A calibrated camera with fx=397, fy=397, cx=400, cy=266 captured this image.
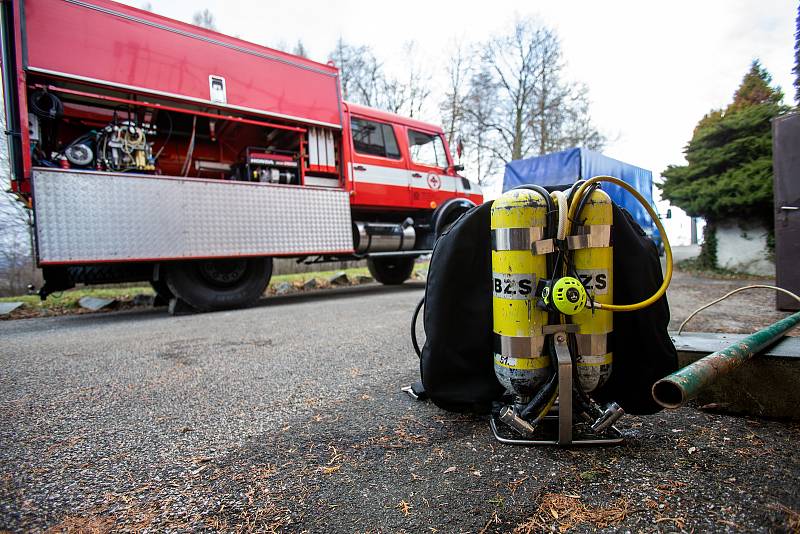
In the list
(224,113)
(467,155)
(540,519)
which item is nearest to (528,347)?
(540,519)

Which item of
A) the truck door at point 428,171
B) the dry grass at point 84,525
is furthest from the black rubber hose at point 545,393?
the truck door at point 428,171

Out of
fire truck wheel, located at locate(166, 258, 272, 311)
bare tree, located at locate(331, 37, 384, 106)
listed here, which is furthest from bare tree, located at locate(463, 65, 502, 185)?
fire truck wheel, located at locate(166, 258, 272, 311)

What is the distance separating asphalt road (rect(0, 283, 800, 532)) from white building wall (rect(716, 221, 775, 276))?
30.9 ft

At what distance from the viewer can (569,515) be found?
103cm

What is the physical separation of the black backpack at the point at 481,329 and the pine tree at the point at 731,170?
30.2ft

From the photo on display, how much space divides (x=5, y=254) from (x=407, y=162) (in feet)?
22.7

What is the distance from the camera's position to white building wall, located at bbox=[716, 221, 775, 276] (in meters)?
8.42

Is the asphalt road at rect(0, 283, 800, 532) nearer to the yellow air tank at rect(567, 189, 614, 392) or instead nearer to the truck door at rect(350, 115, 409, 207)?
the yellow air tank at rect(567, 189, 614, 392)

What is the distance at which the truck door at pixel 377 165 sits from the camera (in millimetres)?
6270

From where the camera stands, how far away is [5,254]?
21.7 ft

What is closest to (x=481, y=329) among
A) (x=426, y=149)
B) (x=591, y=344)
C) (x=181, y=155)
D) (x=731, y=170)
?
(x=591, y=344)

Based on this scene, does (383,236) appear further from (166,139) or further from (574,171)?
(574,171)

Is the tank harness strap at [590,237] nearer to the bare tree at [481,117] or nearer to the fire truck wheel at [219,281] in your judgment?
the fire truck wheel at [219,281]

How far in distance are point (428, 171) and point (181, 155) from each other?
3927 millimetres
